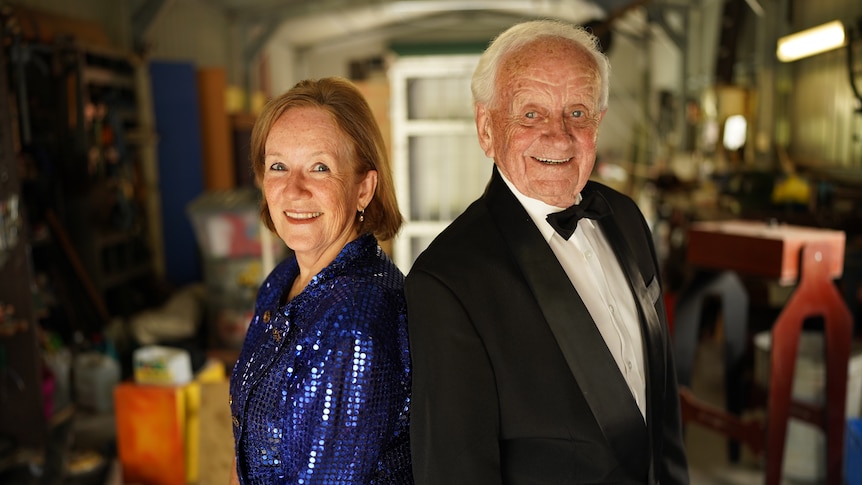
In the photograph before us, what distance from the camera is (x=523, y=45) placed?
1.38m

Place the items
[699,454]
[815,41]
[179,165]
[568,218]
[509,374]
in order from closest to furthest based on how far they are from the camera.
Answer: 1. [509,374]
2. [568,218]
3. [699,454]
4. [815,41]
5. [179,165]

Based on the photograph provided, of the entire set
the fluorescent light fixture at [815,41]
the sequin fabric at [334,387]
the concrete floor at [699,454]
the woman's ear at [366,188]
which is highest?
the fluorescent light fixture at [815,41]

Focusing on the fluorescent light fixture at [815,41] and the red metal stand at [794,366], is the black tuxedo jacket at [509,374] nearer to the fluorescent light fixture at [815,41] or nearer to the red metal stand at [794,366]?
the red metal stand at [794,366]

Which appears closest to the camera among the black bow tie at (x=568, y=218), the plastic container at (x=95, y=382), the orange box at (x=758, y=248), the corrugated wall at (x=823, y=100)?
the black bow tie at (x=568, y=218)

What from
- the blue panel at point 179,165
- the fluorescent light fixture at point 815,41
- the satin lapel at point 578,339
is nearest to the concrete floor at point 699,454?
the fluorescent light fixture at point 815,41

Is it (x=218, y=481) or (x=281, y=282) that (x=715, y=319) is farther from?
(x=281, y=282)

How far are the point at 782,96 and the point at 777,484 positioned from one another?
5826 mm

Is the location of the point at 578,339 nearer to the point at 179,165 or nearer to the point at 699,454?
the point at 699,454

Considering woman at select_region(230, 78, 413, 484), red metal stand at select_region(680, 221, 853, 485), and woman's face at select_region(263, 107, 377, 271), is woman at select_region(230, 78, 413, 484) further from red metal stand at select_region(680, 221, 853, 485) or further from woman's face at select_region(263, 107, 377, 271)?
red metal stand at select_region(680, 221, 853, 485)

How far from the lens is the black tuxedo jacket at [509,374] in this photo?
4.23ft

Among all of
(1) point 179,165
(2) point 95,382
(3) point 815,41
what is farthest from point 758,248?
(1) point 179,165

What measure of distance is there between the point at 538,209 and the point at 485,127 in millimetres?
201

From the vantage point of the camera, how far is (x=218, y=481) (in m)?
3.47

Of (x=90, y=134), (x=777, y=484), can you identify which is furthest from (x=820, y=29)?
(x=90, y=134)
